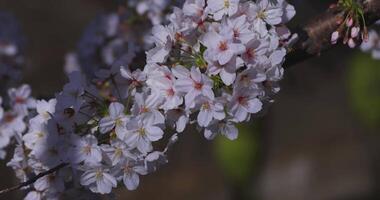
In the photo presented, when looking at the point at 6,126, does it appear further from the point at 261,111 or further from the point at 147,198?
the point at 147,198

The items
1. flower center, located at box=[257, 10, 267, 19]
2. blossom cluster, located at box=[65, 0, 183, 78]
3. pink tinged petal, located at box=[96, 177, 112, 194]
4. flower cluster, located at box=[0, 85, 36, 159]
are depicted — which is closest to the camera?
flower center, located at box=[257, 10, 267, 19]

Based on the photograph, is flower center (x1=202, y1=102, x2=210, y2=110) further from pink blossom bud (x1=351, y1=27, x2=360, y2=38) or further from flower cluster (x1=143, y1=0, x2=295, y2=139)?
pink blossom bud (x1=351, y1=27, x2=360, y2=38)

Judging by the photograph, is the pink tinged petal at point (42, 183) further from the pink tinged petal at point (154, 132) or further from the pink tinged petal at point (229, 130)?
the pink tinged petal at point (229, 130)

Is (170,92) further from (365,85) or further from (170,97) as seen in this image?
(365,85)

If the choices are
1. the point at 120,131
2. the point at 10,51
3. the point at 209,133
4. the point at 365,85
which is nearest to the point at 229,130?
the point at 209,133

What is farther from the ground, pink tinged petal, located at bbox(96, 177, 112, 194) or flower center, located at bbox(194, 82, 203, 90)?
flower center, located at bbox(194, 82, 203, 90)

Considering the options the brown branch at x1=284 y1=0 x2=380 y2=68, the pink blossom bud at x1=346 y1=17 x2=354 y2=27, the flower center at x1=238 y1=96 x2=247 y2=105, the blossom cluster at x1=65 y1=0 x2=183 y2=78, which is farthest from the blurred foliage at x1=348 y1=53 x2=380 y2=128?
the flower center at x1=238 y1=96 x2=247 y2=105

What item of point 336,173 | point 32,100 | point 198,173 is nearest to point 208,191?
point 198,173
